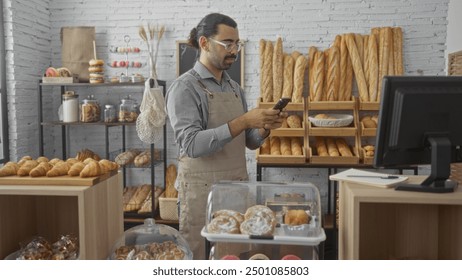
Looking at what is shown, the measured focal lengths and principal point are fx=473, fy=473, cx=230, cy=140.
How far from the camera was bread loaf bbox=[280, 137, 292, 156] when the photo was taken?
3889mm

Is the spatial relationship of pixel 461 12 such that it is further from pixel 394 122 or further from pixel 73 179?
pixel 73 179

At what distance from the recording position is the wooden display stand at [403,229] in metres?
1.70

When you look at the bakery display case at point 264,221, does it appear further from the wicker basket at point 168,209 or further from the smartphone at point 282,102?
the wicker basket at point 168,209

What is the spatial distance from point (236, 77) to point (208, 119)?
2.26m

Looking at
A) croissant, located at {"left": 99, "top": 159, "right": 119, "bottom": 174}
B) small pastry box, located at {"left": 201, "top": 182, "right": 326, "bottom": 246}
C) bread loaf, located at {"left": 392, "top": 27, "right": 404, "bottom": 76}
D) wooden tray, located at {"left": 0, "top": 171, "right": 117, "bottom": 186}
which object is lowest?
small pastry box, located at {"left": 201, "top": 182, "right": 326, "bottom": 246}

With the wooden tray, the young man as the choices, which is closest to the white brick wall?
the young man

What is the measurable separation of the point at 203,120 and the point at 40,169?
0.80 m

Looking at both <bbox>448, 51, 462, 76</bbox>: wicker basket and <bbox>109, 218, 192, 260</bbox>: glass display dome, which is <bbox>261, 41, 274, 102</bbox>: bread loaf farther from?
<bbox>109, 218, 192, 260</bbox>: glass display dome

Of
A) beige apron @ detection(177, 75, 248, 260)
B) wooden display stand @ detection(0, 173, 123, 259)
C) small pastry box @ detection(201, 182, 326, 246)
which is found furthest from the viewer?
beige apron @ detection(177, 75, 248, 260)

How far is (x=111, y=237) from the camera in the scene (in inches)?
77.5

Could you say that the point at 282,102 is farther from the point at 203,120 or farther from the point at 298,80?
the point at 298,80

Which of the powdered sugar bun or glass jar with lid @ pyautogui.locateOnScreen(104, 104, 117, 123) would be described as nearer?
the powdered sugar bun

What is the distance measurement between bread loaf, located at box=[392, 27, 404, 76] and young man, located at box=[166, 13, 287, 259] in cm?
224

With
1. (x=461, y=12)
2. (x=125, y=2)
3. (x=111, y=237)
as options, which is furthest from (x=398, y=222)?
(x=125, y=2)
